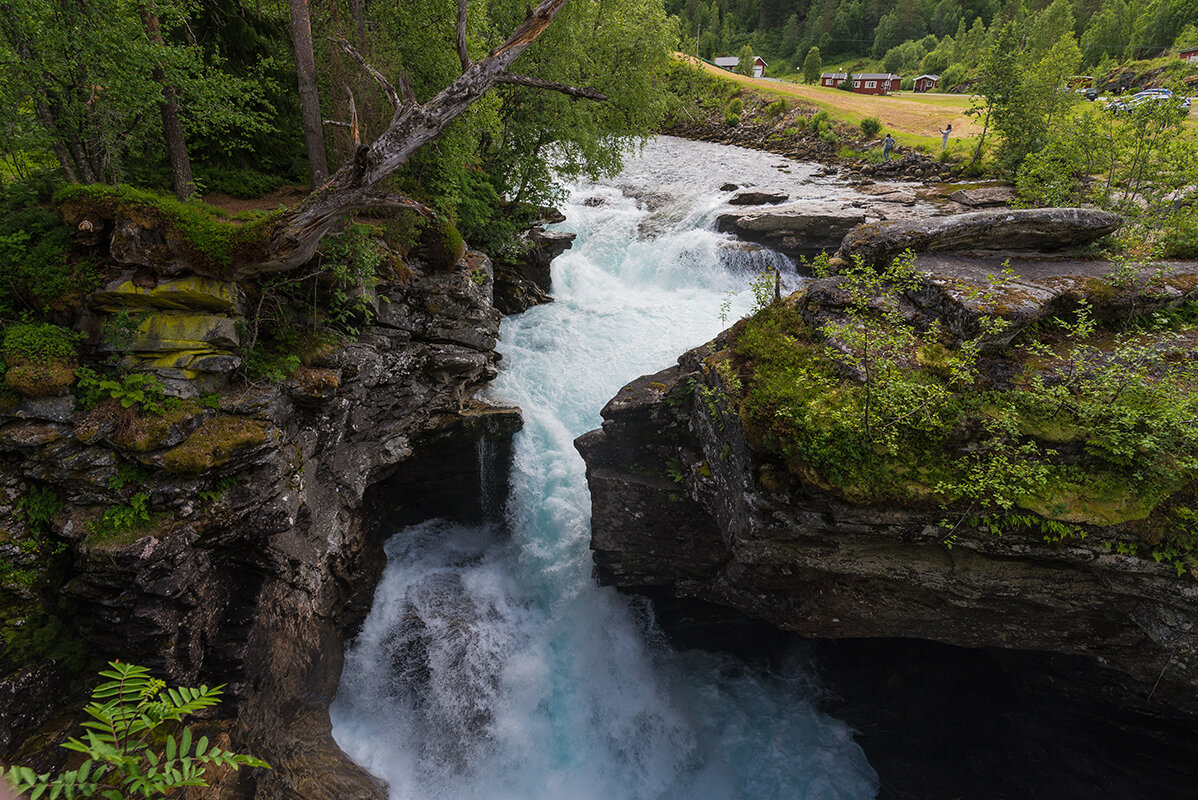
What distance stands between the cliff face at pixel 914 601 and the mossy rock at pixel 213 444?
618 centimetres

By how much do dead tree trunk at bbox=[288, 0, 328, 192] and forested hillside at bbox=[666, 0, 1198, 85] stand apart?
224 ft

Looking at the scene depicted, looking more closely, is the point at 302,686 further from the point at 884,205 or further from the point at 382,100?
the point at 884,205

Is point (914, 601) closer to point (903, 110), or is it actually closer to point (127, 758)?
point (127, 758)

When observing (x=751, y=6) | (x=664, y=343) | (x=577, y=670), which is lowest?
(x=577, y=670)

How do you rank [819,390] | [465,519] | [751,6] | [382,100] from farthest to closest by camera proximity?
[751,6]
[465,519]
[382,100]
[819,390]

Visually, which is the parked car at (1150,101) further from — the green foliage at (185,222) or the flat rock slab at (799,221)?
the green foliage at (185,222)

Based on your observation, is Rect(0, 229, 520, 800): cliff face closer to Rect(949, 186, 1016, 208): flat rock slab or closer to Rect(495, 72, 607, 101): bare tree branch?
Rect(495, 72, 607, 101): bare tree branch

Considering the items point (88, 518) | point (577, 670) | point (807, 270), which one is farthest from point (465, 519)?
point (807, 270)

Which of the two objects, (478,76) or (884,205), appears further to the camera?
(884,205)

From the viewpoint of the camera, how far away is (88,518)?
22.8 feet

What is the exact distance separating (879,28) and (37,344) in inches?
4013

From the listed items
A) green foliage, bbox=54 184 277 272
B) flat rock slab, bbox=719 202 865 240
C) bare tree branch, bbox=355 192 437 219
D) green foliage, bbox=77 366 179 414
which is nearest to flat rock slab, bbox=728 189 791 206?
flat rock slab, bbox=719 202 865 240

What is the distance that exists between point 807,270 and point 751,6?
9714 centimetres

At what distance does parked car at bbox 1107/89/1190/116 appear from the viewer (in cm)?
1149
